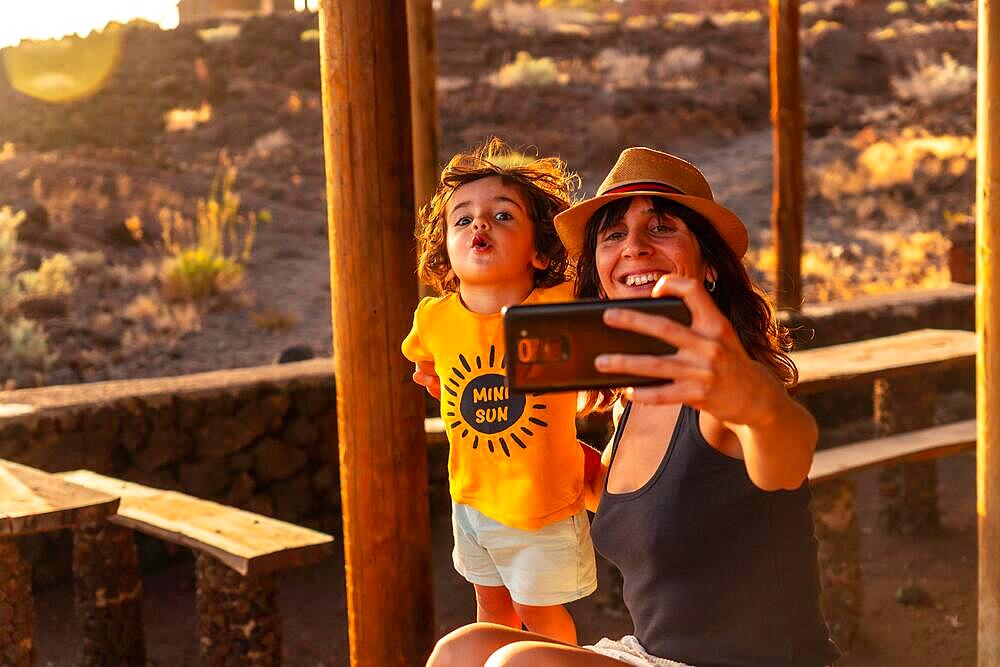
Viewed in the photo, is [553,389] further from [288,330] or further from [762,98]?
[762,98]

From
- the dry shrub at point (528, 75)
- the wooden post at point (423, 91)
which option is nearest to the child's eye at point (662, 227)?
the wooden post at point (423, 91)

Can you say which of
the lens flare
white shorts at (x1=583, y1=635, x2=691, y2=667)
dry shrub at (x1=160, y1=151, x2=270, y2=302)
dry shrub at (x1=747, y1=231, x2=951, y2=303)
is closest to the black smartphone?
white shorts at (x1=583, y1=635, x2=691, y2=667)

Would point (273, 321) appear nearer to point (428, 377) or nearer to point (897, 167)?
point (428, 377)

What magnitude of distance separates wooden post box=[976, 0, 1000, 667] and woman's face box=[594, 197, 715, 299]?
1307mm

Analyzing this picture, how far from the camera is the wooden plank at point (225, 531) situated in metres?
3.73

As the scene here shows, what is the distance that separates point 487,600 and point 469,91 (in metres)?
19.3

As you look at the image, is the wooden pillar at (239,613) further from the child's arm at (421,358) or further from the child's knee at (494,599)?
the child's arm at (421,358)

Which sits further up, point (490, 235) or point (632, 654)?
point (490, 235)

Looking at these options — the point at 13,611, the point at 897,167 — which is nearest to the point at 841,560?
the point at 13,611

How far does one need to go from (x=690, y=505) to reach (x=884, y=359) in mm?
3694

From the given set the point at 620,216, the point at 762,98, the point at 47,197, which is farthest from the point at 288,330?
the point at 762,98

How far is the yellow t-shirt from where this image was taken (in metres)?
2.69

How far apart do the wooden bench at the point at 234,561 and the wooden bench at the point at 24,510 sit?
0.18 metres

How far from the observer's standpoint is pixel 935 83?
21984 mm
